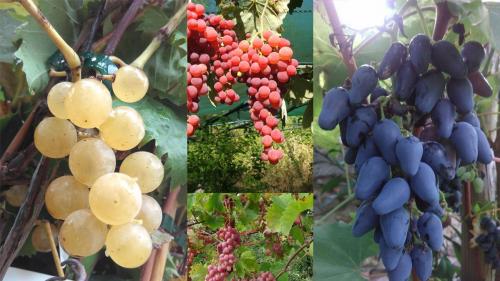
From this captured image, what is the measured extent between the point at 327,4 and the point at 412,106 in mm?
479

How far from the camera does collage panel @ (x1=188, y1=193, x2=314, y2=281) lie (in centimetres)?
201

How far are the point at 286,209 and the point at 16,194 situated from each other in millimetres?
1063

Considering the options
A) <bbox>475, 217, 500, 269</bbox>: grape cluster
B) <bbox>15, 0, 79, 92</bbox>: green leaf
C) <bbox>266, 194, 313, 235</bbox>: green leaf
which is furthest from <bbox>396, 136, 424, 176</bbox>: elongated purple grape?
<bbox>266, 194, 313, 235</bbox>: green leaf

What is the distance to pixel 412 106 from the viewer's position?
43.3 inches

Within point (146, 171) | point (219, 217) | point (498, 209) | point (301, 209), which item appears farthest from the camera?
point (219, 217)

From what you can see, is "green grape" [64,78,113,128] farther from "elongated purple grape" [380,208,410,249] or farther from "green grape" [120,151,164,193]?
"elongated purple grape" [380,208,410,249]

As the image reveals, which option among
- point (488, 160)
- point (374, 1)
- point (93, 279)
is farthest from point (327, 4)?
point (93, 279)

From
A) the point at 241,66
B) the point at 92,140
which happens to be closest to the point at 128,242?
the point at 92,140

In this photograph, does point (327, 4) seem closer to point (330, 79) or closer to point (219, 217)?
point (330, 79)

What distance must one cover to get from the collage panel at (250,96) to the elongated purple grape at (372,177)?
83cm

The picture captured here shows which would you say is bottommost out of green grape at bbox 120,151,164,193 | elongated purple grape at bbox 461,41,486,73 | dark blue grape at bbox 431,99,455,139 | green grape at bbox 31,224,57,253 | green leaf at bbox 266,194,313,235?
green leaf at bbox 266,194,313,235

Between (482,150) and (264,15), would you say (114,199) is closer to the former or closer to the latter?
(482,150)

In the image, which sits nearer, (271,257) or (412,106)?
(412,106)

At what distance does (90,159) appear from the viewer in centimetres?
95
